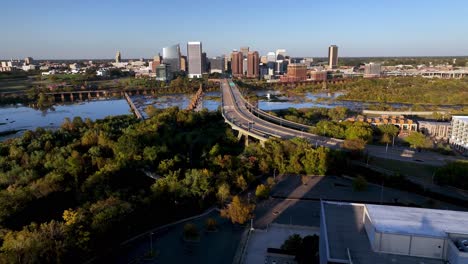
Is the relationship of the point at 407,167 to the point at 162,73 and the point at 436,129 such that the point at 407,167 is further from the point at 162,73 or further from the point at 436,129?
the point at 162,73

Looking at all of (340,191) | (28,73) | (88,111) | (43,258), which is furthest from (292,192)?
(28,73)

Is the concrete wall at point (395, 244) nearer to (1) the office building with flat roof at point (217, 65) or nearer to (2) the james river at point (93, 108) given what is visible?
(2) the james river at point (93, 108)

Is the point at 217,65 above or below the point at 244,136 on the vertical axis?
above

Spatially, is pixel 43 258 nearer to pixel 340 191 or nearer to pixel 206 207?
pixel 206 207

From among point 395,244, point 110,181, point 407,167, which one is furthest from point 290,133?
point 395,244

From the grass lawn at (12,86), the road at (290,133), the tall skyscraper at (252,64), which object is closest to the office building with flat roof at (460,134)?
the road at (290,133)

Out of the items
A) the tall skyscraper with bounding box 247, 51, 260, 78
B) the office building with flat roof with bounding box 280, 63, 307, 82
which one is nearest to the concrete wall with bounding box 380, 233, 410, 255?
the office building with flat roof with bounding box 280, 63, 307, 82
